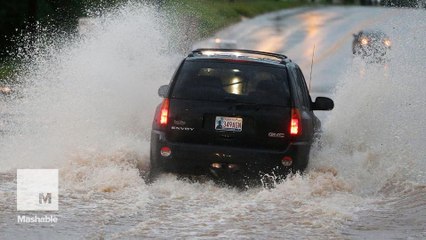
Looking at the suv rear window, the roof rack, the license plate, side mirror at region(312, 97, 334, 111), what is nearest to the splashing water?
the roof rack

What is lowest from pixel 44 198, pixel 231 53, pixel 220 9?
pixel 44 198

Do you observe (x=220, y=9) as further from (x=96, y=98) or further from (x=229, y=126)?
(x=229, y=126)

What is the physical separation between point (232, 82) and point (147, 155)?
79.7 inches

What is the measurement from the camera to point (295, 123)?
1209 centimetres

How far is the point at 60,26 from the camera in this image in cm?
4466

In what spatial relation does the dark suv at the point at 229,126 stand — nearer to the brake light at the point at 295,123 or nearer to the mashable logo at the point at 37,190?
the brake light at the point at 295,123

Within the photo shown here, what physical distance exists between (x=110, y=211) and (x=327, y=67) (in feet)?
109

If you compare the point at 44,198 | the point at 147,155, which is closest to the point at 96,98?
the point at 147,155

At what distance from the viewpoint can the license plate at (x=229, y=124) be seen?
39.5 feet

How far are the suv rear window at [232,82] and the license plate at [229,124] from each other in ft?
0.81

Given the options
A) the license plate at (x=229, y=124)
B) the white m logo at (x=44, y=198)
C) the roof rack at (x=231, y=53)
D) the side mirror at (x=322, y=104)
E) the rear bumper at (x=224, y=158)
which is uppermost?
the roof rack at (x=231, y=53)

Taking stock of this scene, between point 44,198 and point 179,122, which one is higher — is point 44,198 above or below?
below

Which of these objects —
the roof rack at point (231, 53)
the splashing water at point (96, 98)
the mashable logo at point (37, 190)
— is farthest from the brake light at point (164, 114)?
the splashing water at point (96, 98)

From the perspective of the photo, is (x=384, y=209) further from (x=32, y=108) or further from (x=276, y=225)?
(x=32, y=108)
